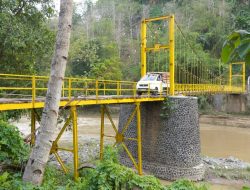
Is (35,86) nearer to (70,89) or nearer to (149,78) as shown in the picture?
(70,89)

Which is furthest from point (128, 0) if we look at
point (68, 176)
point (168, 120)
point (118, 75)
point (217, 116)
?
point (68, 176)

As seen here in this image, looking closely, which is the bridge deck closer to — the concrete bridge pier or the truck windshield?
the concrete bridge pier

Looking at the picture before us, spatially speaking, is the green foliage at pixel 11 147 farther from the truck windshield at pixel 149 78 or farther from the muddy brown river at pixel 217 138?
the truck windshield at pixel 149 78

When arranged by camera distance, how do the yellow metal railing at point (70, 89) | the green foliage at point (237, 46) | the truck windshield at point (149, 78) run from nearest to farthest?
the green foliage at point (237, 46) < the yellow metal railing at point (70, 89) < the truck windshield at point (149, 78)

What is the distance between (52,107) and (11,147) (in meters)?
2.94

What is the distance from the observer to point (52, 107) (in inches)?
193

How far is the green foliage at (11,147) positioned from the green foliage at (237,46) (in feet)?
19.0

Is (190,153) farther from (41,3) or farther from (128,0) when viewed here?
(128,0)

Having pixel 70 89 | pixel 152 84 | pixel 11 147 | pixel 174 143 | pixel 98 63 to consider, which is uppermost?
pixel 98 63

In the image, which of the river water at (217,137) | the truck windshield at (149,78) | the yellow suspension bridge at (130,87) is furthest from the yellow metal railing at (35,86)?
the river water at (217,137)

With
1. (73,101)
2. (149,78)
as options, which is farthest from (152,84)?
(73,101)

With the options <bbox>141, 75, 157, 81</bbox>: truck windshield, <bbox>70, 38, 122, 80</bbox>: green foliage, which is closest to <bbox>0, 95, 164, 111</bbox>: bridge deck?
<bbox>141, 75, 157, 81</bbox>: truck windshield

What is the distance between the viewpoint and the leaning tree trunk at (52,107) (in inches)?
192

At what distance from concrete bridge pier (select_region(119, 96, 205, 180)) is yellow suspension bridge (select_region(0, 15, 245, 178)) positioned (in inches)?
28.8
